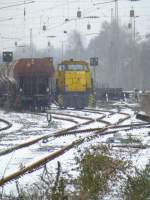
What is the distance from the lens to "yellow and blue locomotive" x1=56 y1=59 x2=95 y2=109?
35.3 meters

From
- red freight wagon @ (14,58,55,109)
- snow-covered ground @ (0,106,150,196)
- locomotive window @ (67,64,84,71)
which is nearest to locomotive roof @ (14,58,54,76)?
red freight wagon @ (14,58,55,109)

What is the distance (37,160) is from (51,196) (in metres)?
4.80

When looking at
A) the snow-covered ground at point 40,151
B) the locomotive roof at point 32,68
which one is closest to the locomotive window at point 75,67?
the locomotive roof at point 32,68

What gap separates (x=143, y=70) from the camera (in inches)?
3238

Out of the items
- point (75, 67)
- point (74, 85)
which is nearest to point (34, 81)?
point (74, 85)

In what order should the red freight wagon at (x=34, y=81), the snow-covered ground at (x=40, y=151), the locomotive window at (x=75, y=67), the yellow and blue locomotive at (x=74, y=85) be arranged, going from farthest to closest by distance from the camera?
1. the locomotive window at (x=75, y=67)
2. the yellow and blue locomotive at (x=74, y=85)
3. the red freight wagon at (x=34, y=81)
4. the snow-covered ground at (x=40, y=151)

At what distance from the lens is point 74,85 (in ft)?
118

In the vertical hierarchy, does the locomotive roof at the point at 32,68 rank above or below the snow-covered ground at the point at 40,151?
above

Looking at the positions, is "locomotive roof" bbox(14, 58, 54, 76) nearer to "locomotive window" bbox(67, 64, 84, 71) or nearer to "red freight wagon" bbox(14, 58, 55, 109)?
"red freight wagon" bbox(14, 58, 55, 109)

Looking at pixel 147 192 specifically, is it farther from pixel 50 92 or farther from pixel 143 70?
pixel 143 70

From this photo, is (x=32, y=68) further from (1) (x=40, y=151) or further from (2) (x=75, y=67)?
(1) (x=40, y=151)

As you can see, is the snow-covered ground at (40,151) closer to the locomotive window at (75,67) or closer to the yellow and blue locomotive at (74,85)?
the yellow and blue locomotive at (74,85)

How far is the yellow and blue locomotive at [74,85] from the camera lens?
1389 inches

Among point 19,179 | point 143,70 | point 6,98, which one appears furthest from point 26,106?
point 143,70
